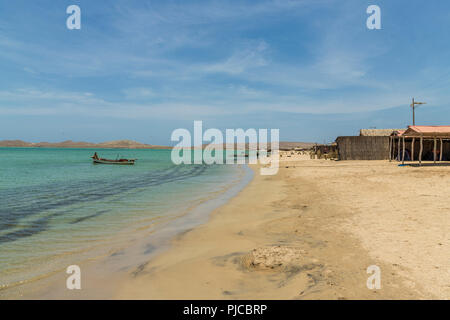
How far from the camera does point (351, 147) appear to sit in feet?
108

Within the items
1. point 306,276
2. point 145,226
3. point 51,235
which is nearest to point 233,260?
point 306,276

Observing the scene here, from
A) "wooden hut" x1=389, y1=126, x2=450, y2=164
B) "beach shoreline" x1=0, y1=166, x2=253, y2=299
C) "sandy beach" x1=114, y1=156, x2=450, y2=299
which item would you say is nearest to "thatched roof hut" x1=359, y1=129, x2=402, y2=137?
"wooden hut" x1=389, y1=126, x2=450, y2=164

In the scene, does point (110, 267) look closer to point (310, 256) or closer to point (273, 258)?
point (273, 258)

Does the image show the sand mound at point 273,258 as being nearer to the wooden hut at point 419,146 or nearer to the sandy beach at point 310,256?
the sandy beach at point 310,256

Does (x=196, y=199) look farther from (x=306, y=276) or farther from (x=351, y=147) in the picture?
(x=351, y=147)

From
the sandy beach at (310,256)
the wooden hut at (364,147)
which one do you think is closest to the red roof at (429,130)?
the wooden hut at (364,147)

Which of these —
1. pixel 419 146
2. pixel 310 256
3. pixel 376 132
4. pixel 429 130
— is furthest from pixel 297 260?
pixel 376 132

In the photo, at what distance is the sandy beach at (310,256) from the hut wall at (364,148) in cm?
2506

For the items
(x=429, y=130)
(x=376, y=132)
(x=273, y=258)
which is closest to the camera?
(x=273, y=258)

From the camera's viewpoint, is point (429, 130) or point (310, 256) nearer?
point (310, 256)

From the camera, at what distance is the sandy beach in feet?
12.7

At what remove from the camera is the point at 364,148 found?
32.4 metres

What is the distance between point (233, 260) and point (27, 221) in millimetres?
7753

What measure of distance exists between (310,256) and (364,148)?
31.4m
